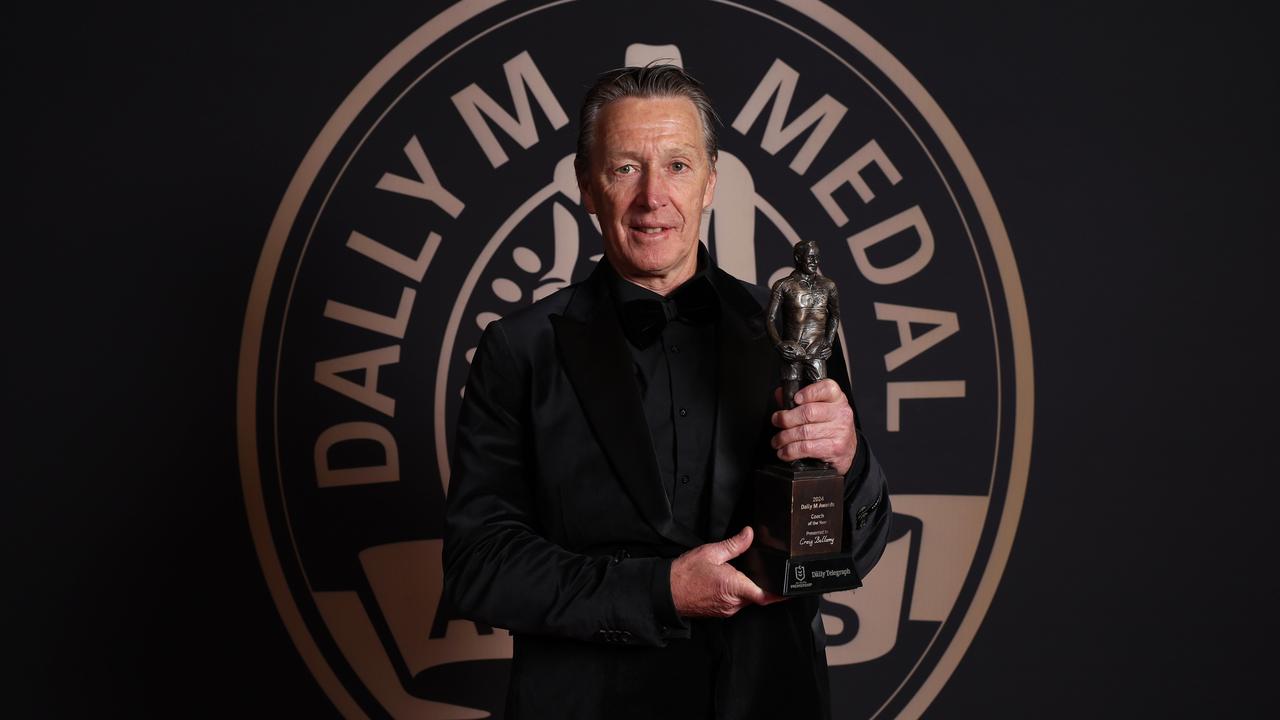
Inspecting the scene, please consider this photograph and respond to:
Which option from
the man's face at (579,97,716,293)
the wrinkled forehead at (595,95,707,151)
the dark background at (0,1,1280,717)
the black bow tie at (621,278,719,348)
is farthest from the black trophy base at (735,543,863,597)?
the dark background at (0,1,1280,717)

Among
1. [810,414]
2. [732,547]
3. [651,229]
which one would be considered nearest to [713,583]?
[732,547]

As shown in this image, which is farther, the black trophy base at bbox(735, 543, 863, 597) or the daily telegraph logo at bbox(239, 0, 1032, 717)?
the daily telegraph logo at bbox(239, 0, 1032, 717)

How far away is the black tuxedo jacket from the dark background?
61.0 inches

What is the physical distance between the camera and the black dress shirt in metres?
1.57

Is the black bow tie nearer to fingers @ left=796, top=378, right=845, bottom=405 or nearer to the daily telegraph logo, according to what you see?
fingers @ left=796, top=378, right=845, bottom=405

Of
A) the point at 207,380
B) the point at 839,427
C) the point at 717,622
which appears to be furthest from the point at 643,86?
the point at 207,380

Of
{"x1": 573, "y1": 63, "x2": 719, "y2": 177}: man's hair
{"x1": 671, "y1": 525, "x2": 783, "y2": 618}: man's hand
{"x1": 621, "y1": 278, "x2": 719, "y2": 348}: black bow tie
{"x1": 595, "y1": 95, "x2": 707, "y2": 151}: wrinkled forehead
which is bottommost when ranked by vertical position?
{"x1": 671, "y1": 525, "x2": 783, "y2": 618}: man's hand

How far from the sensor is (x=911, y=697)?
289 cm

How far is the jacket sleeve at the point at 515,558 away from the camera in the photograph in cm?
144

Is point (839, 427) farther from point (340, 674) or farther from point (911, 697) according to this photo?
point (340, 674)

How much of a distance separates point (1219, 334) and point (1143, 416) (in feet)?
1.17

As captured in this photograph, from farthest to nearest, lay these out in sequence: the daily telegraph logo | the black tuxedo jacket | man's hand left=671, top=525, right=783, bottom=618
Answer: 1. the daily telegraph logo
2. the black tuxedo jacket
3. man's hand left=671, top=525, right=783, bottom=618

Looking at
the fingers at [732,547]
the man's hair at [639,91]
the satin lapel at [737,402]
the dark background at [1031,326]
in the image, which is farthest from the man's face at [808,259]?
the dark background at [1031,326]

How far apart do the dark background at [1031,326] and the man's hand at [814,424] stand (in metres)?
1.73
